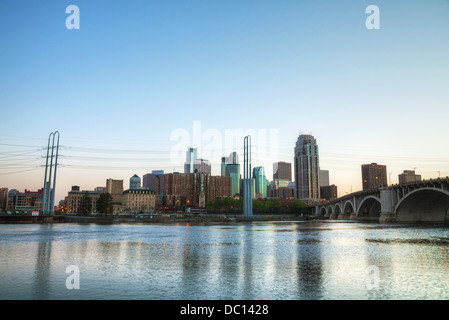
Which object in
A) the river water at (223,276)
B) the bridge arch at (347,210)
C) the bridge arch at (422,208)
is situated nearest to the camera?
the river water at (223,276)

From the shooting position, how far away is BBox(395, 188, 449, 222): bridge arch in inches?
3944

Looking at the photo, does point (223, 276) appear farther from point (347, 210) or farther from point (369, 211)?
point (347, 210)

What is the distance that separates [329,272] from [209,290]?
28.6 ft

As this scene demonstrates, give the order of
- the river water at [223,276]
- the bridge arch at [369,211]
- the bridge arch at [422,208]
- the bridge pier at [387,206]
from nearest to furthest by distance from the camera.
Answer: the river water at [223,276]
the bridge arch at [422,208]
the bridge pier at [387,206]
the bridge arch at [369,211]

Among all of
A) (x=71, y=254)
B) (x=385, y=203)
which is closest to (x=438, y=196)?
(x=385, y=203)

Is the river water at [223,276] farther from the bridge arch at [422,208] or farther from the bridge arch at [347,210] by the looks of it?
the bridge arch at [347,210]

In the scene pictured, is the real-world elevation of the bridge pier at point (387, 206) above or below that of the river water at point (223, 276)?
above

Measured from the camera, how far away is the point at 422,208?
107 m

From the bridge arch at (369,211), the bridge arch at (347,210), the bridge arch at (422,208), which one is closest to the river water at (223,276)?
the bridge arch at (422,208)

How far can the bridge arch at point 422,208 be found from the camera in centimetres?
10019

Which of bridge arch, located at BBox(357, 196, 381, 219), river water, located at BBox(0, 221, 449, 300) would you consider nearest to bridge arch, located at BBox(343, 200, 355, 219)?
bridge arch, located at BBox(357, 196, 381, 219)
